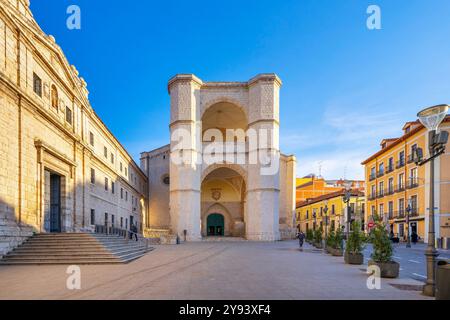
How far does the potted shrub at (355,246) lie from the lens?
1380 centimetres

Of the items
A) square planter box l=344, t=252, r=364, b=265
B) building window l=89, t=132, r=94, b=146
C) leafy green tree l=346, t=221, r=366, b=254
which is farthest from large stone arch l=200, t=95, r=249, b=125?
square planter box l=344, t=252, r=364, b=265

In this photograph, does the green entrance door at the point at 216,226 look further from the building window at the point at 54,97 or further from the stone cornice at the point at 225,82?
the building window at the point at 54,97

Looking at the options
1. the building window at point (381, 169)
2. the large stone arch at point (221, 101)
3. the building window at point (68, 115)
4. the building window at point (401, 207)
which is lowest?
the building window at point (401, 207)

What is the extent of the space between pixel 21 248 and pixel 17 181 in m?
2.93

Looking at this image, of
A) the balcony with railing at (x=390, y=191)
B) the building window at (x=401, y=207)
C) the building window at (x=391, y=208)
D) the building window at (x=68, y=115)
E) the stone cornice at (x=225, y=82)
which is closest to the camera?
the building window at (x=68, y=115)

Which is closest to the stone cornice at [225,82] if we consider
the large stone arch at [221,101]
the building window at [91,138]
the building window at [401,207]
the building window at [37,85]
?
the large stone arch at [221,101]

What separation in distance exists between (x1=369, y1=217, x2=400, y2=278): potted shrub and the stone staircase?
400 inches

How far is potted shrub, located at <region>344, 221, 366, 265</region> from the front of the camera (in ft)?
45.3

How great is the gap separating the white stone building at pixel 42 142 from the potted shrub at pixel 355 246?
1464cm

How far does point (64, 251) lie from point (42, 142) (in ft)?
18.5

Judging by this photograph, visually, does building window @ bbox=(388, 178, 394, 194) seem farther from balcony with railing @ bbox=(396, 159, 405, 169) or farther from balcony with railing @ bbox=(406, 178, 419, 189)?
balcony with railing @ bbox=(406, 178, 419, 189)

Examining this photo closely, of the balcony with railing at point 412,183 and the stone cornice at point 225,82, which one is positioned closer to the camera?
the balcony with railing at point 412,183
